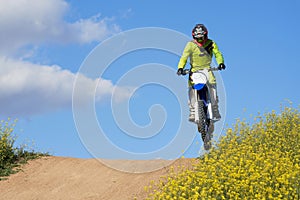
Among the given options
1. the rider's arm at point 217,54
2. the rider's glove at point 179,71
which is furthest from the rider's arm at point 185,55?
the rider's arm at point 217,54

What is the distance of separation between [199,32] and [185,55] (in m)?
0.65

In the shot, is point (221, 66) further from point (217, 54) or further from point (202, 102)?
point (202, 102)

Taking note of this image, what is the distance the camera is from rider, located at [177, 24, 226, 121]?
1131 cm

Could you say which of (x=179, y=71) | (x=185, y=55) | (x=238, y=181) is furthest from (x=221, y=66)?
(x=238, y=181)

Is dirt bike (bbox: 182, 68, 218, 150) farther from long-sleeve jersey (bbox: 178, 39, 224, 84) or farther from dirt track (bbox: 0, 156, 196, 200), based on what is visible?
dirt track (bbox: 0, 156, 196, 200)

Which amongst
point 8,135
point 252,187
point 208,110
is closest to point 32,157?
point 8,135

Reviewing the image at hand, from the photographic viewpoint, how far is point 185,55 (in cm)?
1148

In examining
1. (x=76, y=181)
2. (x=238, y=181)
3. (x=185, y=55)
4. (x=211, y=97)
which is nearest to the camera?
(x=238, y=181)

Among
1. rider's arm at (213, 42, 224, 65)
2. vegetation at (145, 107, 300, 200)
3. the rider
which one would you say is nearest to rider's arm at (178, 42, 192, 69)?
the rider

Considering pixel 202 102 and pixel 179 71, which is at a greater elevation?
pixel 179 71

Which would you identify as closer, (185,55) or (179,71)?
(179,71)

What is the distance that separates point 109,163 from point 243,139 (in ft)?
11.7

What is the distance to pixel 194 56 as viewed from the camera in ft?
38.0

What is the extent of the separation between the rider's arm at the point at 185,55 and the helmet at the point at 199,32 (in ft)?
0.83
